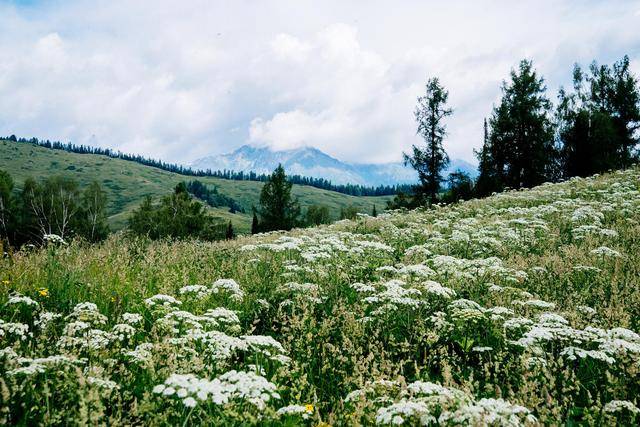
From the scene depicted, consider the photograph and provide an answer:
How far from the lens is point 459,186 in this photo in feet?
160

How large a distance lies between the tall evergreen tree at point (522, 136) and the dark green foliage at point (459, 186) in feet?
10.3

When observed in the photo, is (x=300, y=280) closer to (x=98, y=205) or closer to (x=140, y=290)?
(x=140, y=290)

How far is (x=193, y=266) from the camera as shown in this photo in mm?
8609

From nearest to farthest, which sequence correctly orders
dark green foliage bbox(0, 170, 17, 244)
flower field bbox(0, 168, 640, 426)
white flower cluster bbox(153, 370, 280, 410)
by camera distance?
white flower cluster bbox(153, 370, 280, 410), flower field bbox(0, 168, 640, 426), dark green foliage bbox(0, 170, 17, 244)

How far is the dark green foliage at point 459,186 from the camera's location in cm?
4681

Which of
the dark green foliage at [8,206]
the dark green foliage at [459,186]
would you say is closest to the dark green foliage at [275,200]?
the dark green foliage at [459,186]

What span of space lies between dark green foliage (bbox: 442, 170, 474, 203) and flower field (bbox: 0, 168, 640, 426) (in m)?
36.4

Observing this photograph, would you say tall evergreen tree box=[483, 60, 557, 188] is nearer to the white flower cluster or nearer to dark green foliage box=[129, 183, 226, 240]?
dark green foliage box=[129, 183, 226, 240]

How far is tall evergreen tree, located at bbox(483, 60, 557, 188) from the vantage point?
152 ft

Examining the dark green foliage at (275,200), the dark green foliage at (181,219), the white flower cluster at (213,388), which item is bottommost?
the white flower cluster at (213,388)

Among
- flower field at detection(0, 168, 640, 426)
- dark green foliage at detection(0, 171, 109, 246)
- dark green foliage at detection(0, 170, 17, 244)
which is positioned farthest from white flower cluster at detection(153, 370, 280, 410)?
dark green foliage at detection(0, 170, 17, 244)

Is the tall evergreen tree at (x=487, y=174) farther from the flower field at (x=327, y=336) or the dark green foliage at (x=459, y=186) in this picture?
the flower field at (x=327, y=336)

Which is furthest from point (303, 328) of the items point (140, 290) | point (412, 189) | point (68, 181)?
point (68, 181)

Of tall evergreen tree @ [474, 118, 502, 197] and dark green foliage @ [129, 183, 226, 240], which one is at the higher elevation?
tall evergreen tree @ [474, 118, 502, 197]
